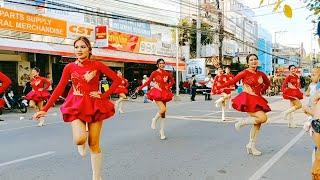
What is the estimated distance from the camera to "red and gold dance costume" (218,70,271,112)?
869 cm

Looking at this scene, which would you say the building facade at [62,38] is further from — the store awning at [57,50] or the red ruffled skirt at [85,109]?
the red ruffled skirt at [85,109]

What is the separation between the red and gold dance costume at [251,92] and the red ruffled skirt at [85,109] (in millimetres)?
3447

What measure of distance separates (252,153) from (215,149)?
3.01 feet

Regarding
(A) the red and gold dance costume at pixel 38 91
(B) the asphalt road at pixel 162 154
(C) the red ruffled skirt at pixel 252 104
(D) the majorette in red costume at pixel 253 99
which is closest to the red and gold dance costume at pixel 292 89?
(B) the asphalt road at pixel 162 154

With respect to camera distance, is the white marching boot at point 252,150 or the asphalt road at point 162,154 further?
the white marching boot at point 252,150

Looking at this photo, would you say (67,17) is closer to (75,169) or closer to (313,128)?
(75,169)

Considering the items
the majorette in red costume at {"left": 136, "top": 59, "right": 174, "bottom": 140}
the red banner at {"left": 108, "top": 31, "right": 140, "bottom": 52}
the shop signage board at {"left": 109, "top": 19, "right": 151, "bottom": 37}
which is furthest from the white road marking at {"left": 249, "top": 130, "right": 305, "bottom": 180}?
the shop signage board at {"left": 109, "top": 19, "right": 151, "bottom": 37}

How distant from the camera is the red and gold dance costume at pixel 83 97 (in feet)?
19.0

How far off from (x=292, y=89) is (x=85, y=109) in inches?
351

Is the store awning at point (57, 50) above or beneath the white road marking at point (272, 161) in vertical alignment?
above

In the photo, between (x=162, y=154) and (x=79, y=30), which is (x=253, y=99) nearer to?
(x=162, y=154)

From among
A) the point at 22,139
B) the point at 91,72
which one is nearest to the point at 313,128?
the point at 91,72

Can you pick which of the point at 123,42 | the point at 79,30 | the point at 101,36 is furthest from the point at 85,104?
the point at 123,42

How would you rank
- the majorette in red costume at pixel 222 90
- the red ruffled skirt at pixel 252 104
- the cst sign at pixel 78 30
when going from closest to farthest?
1. the red ruffled skirt at pixel 252 104
2. the majorette in red costume at pixel 222 90
3. the cst sign at pixel 78 30
